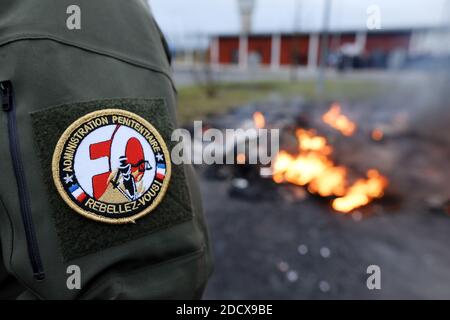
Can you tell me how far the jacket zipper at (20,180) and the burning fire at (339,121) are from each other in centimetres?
687

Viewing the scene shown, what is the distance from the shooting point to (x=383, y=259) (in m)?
2.90

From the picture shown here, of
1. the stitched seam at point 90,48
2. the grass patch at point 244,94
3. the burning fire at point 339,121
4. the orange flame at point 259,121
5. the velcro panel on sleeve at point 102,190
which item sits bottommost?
the grass patch at point 244,94

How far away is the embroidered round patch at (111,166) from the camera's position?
67cm

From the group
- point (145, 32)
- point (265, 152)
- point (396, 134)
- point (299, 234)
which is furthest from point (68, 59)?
point (396, 134)

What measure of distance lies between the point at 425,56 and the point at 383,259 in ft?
61.8

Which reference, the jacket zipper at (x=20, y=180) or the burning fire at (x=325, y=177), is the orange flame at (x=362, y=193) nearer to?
the burning fire at (x=325, y=177)

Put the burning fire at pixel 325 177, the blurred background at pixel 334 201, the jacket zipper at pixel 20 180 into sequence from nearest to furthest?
the jacket zipper at pixel 20 180 < the blurred background at pixel 334 201 < the burning fire at pixel 325 177

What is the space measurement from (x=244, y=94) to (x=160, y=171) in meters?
13.1

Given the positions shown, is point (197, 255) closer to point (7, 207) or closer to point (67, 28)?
point (7, 207)

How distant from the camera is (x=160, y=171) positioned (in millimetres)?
747

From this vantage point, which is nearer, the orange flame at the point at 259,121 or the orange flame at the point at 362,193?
the orange flame at the point at 362,193

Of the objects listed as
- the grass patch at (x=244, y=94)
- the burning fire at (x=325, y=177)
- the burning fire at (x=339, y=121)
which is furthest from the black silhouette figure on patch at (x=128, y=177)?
the grass patch at (x=244, y=94)

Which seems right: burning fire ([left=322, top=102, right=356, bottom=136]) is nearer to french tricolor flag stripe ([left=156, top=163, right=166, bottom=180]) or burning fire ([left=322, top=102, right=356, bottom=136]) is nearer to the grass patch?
the grass patch

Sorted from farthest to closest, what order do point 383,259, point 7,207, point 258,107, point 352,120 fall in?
point 258,107 → point 352,120 → point 383,259 → point 7,207
